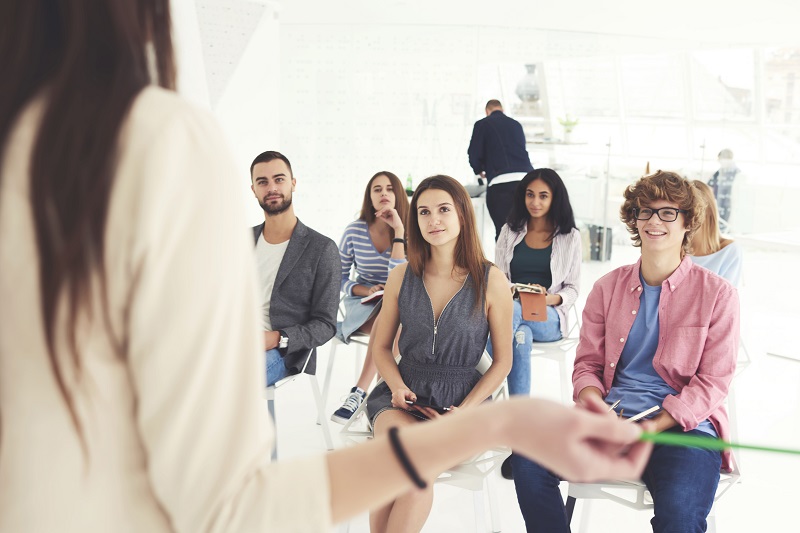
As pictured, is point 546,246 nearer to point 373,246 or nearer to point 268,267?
point 373,246

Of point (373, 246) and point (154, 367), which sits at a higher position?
point (154, 367)

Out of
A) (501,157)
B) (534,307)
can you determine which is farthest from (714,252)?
(501,157)

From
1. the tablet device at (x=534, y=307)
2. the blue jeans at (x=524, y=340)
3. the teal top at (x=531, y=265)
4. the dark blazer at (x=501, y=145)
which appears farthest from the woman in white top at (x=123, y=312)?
the dark blazer at (x=501, y=145)

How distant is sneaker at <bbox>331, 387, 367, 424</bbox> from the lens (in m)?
3.36

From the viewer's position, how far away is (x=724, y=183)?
26.8 feet

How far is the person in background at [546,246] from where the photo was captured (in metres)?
3.75

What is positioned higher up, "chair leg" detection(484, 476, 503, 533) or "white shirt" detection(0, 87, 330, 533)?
"white shirt" detection(0, 87, 330, 533)

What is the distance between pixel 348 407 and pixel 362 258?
39.0 inches

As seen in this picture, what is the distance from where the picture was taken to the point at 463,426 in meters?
0.58

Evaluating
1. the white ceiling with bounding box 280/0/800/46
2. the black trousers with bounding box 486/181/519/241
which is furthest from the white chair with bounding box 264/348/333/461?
the white ceiling with bounding box 280/0/800/46

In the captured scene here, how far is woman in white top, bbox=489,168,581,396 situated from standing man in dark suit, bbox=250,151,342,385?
1.03 meters

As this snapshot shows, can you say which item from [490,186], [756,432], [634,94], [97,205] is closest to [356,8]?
[490,186]

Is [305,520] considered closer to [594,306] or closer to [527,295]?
[594,306]

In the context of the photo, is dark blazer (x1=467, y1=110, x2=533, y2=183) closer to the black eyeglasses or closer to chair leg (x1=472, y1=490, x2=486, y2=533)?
the black eyeglasses
